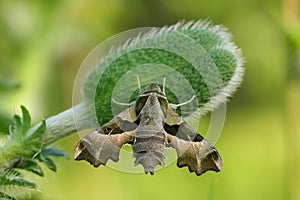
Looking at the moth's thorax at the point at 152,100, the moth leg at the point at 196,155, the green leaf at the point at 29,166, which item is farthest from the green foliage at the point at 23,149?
the moth leg at the point at 196,155

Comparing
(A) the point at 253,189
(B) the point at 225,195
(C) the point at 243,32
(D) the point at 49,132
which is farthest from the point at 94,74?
(C) the point at 243,32

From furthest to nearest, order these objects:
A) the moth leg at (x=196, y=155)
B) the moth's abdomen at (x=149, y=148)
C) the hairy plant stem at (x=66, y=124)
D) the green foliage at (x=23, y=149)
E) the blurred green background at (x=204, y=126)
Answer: the blurred green background at (x=204, y=126) < the hairy plant stem at (x=66, y=124) < the green foliage at (x=23, y=149) < the moth leg at (x=196, y=155) < the moth's abdomen at (x=149, y=148)

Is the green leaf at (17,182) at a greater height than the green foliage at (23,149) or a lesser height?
lesser

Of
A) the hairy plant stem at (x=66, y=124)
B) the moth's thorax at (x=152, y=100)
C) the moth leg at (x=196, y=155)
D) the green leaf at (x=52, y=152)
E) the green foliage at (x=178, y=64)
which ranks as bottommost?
the green leaf at (x=52, y=152)

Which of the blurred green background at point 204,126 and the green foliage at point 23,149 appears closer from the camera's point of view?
the green foliage at point 23,149

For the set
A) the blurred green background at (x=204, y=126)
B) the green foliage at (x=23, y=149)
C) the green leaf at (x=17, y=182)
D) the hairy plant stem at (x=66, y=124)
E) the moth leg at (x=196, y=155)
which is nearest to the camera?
the moth leg at (x=196, y=155)

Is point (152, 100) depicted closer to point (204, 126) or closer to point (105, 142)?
point (105, 142)

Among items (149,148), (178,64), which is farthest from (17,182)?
(178,64)

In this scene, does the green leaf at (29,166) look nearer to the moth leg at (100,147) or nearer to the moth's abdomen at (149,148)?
the moth leg at (100,147)
